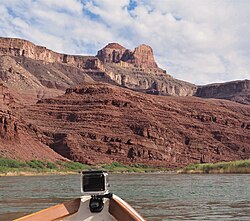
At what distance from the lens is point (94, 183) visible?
6.80m

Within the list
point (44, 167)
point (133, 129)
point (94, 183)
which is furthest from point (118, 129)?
point (94, 183)

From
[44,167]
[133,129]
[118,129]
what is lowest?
[44,167]

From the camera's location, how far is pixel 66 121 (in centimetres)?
13275

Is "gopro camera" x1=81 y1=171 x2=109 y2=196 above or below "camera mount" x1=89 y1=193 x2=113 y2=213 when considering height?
above

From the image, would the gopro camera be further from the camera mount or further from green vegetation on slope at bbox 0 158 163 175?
green vegetation on slope at bbox 0 158 163 175

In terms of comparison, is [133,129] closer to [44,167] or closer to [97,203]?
[44,167]

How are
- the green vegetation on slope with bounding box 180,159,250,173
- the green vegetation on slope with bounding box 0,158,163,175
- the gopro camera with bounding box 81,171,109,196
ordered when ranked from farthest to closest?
the green vegetation on slope with bounding box 0,158,163,175 → the green vegetation on slope with bounding box 180,159,250,173 → the gopro camera with bounding box 81,171,109,196

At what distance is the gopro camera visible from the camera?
675 centimetres

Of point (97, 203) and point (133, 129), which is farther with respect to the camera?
point (133, 129)

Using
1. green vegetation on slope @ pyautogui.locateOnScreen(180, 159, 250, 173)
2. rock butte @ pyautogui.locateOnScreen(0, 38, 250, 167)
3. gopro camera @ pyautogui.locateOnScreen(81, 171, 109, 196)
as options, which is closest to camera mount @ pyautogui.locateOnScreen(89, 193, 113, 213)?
gopro camera @ pyautogui.locateOnScreen(81, 171, 109, 196)

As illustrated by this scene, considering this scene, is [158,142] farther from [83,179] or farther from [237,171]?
[83,179]

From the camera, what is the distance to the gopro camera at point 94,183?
6750mm

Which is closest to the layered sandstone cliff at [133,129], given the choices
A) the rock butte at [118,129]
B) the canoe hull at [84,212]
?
the rock butte at [118,129]

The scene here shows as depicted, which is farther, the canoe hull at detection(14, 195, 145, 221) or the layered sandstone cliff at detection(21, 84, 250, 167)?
the layered sandstone cliff at detection(21, 84, 250, 167)
